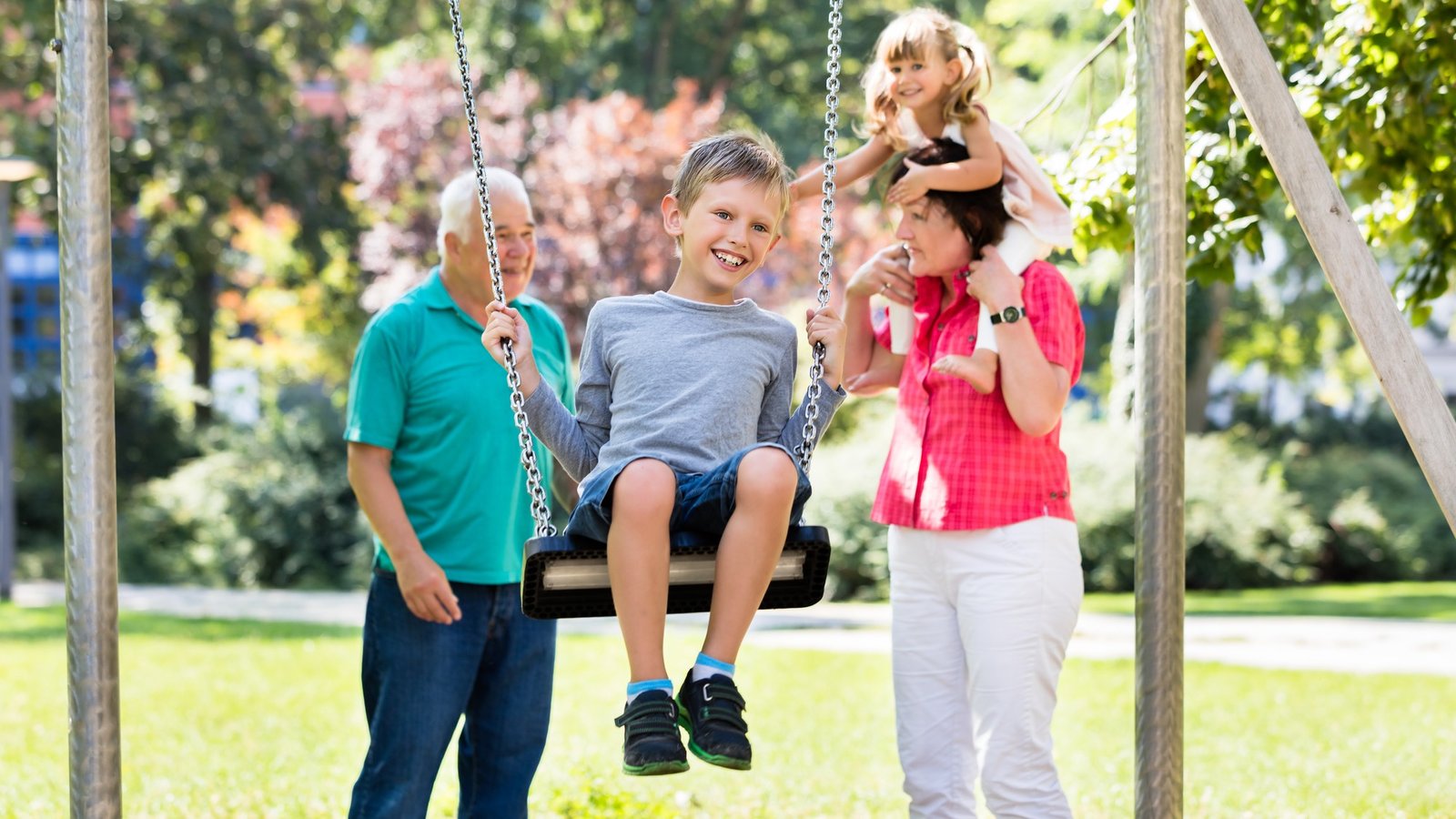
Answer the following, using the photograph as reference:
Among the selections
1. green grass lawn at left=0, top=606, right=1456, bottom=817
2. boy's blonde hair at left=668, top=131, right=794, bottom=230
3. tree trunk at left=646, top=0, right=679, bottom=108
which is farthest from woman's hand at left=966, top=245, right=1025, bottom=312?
tree trunk at left=646, top=0, right=679, bottom=108

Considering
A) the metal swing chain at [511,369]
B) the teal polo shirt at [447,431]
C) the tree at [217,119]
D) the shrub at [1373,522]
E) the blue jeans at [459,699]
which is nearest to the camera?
the metal swing chain at [511,369]

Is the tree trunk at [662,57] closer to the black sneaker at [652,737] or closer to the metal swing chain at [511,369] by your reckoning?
the metal swing chain at [511,369]

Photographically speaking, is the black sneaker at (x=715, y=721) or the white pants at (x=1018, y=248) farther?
the white pants at (x=1018, y=248)

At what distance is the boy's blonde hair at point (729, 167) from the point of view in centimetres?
357

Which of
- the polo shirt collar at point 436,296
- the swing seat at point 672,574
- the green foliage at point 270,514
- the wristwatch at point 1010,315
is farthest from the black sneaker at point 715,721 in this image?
the green foliage at point 270,514

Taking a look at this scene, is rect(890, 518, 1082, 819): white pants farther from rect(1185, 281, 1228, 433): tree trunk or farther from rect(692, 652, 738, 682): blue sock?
rect(1185, 281, 1228, 433): tree trunk

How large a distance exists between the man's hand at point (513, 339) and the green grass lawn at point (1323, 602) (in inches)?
436

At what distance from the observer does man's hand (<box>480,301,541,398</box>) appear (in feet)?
11.3

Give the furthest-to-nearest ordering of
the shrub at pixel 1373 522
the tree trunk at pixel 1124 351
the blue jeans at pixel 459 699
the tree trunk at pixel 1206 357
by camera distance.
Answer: the tree trunk at pixel 1206 357 < the shrub at pixel 1373 522 < the tree trunk at pixel 1124 351 < the blue jeans at pixel 459 699

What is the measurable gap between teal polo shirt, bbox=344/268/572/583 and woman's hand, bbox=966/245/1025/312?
1.27m

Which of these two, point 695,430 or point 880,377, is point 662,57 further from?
point 695,430

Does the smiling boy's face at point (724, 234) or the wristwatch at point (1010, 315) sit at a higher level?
the smiling boy's face at point (724, 234)

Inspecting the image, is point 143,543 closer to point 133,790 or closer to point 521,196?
point 133,790

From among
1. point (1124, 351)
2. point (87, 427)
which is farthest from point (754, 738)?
point (1124, 351)
